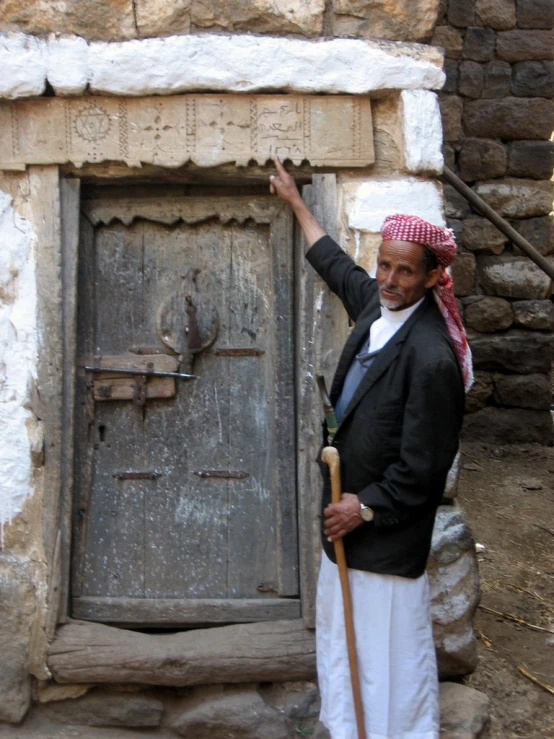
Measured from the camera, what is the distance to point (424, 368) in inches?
98.4

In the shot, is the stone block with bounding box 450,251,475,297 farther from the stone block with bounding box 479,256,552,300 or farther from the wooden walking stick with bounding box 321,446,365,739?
the wooden walking stick with bounding box 321,446,365,739

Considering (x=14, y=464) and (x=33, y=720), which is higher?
(x=14, y=464)

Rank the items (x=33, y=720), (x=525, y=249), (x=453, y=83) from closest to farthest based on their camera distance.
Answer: (x=33, y=720) < (x=525, y=249) < (x=453, y=83)

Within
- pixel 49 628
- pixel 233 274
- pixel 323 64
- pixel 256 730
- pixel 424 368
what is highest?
pixel 323 64

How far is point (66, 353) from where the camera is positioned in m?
3.15

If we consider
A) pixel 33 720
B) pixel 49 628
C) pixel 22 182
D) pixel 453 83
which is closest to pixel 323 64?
pixel 22 182

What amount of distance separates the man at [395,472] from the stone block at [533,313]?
392 centimetres

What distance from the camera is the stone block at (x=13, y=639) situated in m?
3.15

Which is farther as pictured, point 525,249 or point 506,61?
point 506,61

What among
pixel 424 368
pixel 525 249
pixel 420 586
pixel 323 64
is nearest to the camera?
pixel 424 368

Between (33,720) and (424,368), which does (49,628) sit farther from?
(424,368)

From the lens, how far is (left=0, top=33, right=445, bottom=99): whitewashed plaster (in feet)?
9.75

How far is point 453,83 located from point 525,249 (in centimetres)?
180

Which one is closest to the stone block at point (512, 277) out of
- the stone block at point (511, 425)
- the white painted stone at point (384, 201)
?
the stone block at point (511, 425)
